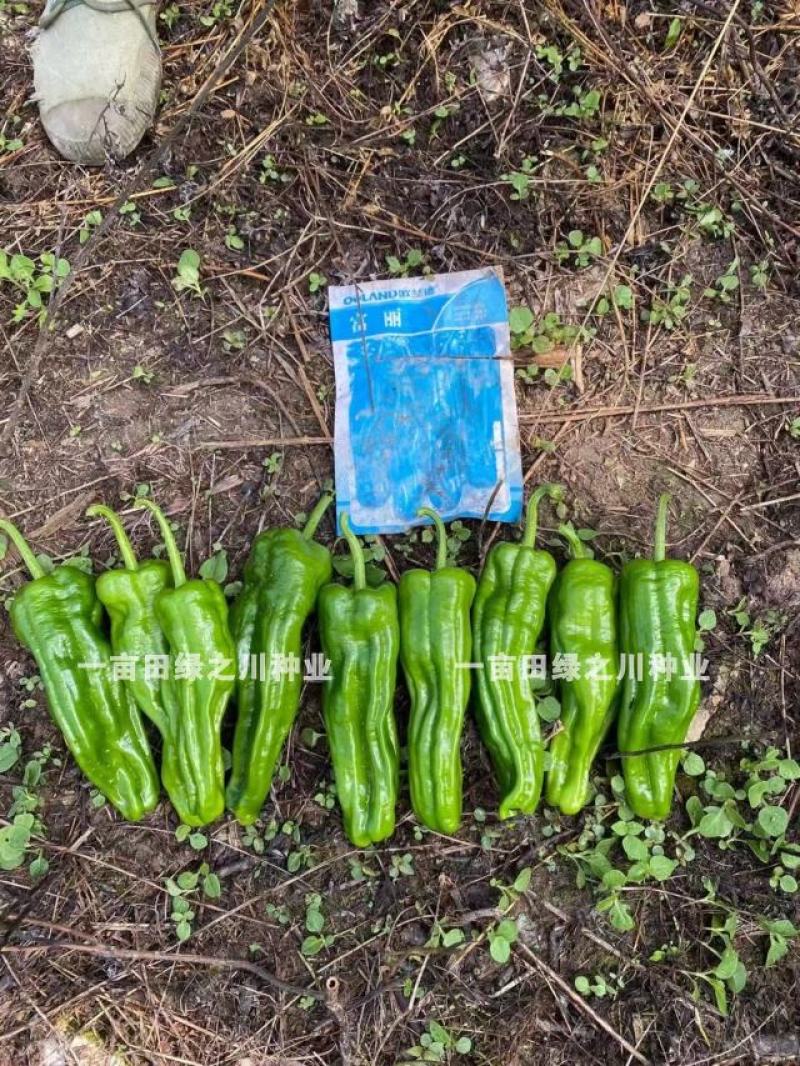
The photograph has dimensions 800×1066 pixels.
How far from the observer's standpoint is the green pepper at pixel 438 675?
15.4 feet

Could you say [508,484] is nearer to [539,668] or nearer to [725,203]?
[539,668]

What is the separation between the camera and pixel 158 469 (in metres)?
5.32

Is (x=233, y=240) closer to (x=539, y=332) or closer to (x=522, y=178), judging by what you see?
(x=522, y=178)

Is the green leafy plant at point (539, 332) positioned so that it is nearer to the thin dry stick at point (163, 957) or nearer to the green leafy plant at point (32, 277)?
the green leafy plant at point (32, 277)

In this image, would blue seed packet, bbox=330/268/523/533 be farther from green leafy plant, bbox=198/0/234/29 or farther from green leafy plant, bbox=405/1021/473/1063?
green leafy plant, bbox=405/1021/473/1063

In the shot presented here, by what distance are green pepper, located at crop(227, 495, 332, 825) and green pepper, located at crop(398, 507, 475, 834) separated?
602 millimetres

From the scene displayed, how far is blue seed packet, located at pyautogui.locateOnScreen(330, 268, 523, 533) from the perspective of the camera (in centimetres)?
529

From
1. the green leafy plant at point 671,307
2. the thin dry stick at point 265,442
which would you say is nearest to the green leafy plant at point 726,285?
the green leafy plant at point 671,307

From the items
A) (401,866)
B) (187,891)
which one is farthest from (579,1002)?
(187,891)

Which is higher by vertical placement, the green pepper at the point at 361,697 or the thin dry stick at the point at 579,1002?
the green pepper at the point at 361,697

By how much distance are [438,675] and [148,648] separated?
168cm

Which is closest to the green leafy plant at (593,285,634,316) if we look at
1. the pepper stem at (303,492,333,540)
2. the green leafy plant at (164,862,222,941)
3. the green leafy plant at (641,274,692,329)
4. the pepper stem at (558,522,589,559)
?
the green leafy plant at (641,274,692,329)

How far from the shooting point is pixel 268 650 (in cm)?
471

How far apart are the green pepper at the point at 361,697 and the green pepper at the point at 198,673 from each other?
0.60 m
